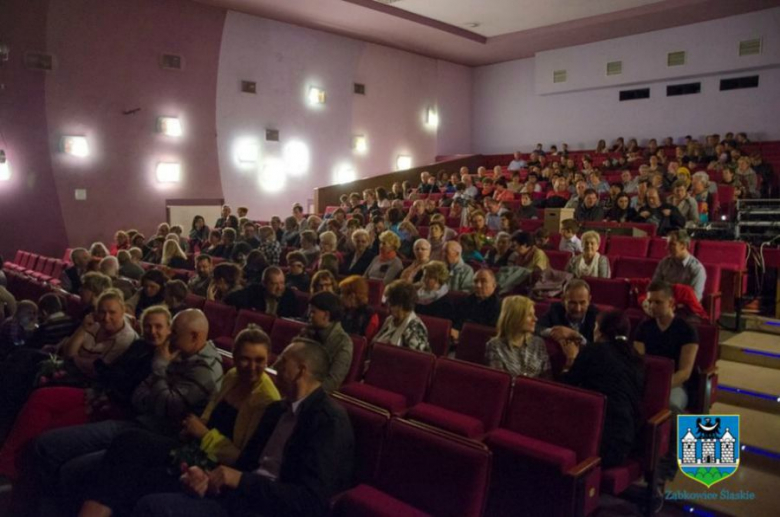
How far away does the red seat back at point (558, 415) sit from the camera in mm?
1976

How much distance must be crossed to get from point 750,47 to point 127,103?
9.40m

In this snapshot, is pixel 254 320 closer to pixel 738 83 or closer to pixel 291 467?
pixel 291 467

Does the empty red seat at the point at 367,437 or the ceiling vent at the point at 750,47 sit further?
the ceiling vent at the point at 750,47

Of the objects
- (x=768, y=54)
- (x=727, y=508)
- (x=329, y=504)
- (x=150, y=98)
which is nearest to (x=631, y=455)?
(x=727, y=508)

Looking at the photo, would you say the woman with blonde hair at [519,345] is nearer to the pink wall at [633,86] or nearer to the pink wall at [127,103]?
the pink wall at [127,103]

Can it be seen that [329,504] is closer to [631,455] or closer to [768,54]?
[631,455]

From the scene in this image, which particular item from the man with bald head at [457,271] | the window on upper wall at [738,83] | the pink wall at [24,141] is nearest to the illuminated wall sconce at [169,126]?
the pink wall at [24,141]

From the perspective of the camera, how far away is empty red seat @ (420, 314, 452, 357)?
299 centimetres

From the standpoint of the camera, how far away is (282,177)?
32.9 ft

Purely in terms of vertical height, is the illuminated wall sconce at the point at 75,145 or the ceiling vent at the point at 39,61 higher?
the ceiling vent at the point at 39,61

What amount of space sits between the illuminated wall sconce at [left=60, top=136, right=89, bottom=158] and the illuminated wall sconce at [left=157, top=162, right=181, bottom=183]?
997 millimetres

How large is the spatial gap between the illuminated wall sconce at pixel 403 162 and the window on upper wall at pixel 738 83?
5.64 metres

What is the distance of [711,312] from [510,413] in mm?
2047

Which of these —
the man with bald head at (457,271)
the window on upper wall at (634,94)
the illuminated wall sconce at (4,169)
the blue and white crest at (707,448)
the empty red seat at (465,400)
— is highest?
the window on upper wall at (634,94)
